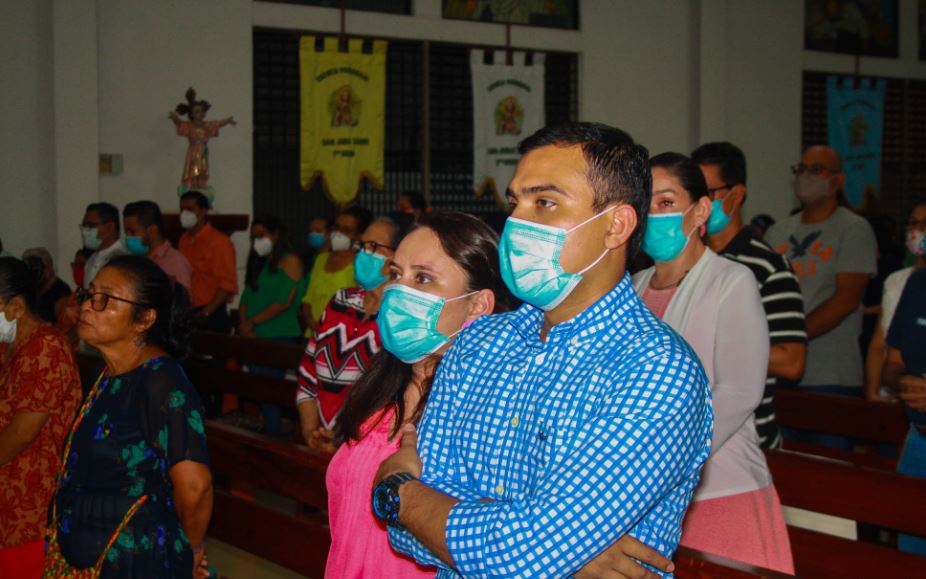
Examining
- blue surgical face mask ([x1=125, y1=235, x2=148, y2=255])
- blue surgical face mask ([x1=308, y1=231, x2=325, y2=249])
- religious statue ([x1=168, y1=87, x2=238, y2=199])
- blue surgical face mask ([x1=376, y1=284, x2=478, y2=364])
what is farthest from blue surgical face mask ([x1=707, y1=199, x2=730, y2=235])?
religious statue ([x1=168, y1=87, x2=238, y2=199])

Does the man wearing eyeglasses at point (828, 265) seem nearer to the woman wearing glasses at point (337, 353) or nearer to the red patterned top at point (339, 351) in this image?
the woman wearing glasses at point (337, 353)

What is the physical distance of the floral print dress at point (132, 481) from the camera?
2.38 m

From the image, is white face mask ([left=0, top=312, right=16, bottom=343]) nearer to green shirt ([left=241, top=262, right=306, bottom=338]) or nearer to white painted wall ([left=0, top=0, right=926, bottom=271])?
green shirt ([left=241, top=262, right=306, bottom=338])

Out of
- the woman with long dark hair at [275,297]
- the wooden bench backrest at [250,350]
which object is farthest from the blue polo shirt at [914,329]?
the woman with long dark hair at [275,297]

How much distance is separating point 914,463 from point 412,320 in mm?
1809

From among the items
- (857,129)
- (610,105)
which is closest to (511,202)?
(610,105)

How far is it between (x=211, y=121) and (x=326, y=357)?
691 cm

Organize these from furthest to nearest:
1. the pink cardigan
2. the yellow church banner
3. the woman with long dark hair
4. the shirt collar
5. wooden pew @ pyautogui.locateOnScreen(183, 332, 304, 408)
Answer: the yellow church banner
the woman with long dark hair
wooden pew @ pyautogui.locateOnScreen(183, 332, 304, 408)
the pink cardigan
the shirt collar

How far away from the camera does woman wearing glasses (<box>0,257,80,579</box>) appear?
2.95m

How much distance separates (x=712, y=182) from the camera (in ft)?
11.0

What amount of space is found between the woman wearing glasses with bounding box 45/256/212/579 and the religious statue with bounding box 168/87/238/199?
6.91m

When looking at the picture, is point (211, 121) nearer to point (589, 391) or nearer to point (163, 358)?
point (163, 358)

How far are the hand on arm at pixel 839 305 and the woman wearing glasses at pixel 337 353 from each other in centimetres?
212

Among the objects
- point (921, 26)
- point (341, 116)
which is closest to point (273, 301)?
point (341, 116)
